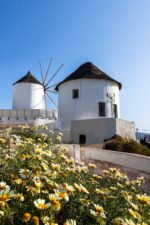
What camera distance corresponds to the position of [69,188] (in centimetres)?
235

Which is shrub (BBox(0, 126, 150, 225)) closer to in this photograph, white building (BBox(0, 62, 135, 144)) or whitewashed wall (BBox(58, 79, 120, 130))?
white building (BBox(0, 62, 135, 144))

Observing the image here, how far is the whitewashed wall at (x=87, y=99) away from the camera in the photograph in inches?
934

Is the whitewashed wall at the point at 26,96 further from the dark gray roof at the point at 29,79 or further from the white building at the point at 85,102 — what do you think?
the white building at the point at 85,102

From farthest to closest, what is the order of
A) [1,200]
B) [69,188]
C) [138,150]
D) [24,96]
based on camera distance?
[24,96] → [138,150] → [69,188] → [1,200]

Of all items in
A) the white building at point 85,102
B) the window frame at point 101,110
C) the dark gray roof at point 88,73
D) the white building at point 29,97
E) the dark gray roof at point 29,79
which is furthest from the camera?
the dark gray roof at point 29,79

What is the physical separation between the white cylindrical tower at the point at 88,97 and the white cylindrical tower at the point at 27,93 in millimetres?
11292

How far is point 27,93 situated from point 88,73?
13730 millimetres

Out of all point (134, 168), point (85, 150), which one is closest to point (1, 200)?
point (134, 168)

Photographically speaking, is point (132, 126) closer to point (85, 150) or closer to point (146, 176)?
point (85, 150)

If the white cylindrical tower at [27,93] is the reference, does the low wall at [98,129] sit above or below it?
below

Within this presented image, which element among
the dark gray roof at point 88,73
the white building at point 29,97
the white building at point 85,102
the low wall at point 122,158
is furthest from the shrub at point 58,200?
the white building at point 29,97

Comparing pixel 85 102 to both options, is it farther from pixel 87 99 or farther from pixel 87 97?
pixel 87 97

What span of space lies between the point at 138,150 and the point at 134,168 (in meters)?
3.74

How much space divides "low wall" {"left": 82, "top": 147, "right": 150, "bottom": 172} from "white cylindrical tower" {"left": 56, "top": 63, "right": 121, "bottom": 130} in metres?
13.6
